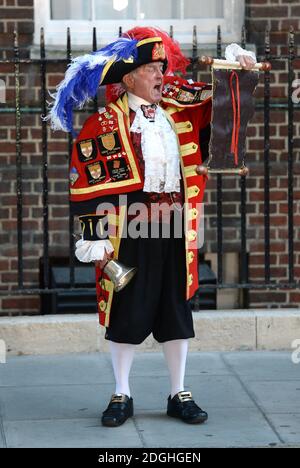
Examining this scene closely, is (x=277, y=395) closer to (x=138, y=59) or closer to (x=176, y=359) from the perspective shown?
(x=176, y=359)

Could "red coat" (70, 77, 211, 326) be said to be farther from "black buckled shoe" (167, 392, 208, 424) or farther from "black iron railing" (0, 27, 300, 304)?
"black iron railing" (0, 27, 300, 304)

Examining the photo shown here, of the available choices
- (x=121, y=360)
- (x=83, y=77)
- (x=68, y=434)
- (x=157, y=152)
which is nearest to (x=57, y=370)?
(x=121, y=360)

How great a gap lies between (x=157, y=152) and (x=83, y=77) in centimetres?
50

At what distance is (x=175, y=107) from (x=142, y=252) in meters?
0.71

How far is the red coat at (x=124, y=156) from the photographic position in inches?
228

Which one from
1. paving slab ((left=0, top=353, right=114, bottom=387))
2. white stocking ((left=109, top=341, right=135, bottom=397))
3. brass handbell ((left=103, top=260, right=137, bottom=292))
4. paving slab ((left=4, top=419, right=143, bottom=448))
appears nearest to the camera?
paving slab ((left=4, top=419, right=143, bottom=448))

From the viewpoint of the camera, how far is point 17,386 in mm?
6664

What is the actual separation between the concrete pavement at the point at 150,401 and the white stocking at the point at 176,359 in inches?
6.6

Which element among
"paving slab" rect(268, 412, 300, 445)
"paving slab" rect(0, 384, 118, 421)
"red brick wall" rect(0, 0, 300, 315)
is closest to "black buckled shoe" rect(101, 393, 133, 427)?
"paving slab" rect(0, 384, 118, 421)

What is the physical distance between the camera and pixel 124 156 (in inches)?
228

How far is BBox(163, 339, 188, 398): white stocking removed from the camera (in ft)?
19.7

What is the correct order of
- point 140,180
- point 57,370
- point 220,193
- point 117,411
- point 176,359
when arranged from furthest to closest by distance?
point 220,193
point 57,370
point 176,359
point 117,411
point 140,180

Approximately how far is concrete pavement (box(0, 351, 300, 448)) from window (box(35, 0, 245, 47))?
2.19 meters

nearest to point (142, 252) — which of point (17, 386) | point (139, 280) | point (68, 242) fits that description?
point (139, 280)
